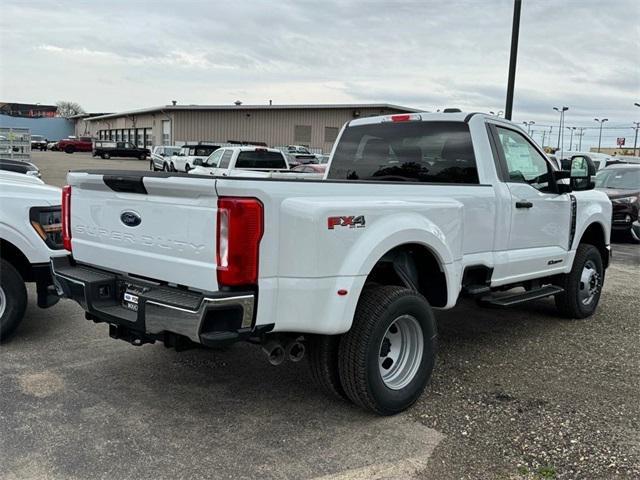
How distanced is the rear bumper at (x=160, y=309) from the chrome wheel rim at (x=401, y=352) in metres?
1.05

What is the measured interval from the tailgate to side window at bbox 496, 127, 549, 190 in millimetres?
2956

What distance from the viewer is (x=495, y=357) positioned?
509cm

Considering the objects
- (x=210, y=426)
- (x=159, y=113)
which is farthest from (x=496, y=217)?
(x=159, y=113)

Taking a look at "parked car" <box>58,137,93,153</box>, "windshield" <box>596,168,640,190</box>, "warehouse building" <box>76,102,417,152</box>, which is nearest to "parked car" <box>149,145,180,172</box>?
"warehouse building" <box>76,102,417,152</box>

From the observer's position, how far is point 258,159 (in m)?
18.6

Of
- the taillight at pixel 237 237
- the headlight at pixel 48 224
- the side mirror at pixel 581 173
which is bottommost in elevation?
the headlight at pixel 48 224

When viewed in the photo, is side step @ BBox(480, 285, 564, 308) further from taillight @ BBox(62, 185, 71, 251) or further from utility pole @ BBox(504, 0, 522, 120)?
utility pole @ BBox(504, 0, 522, 120)

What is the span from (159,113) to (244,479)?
54589 millimetres

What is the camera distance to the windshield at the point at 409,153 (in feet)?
16.2

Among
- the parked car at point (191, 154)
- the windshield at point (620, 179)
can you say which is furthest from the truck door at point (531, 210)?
the parked car at point (191, 154)

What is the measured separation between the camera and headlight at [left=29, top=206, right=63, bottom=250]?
16.2 ft

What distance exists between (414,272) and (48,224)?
10.1 feet

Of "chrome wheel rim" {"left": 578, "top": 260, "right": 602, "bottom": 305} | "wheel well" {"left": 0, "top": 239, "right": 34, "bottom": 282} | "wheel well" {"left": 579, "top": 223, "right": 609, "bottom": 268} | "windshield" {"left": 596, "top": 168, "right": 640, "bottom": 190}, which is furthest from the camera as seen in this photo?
"windshield" {"left": 596, "top": 168, "right": 640, "bottom": 190}

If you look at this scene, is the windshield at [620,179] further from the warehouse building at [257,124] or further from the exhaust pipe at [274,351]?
the warehouse building at [257,124]
